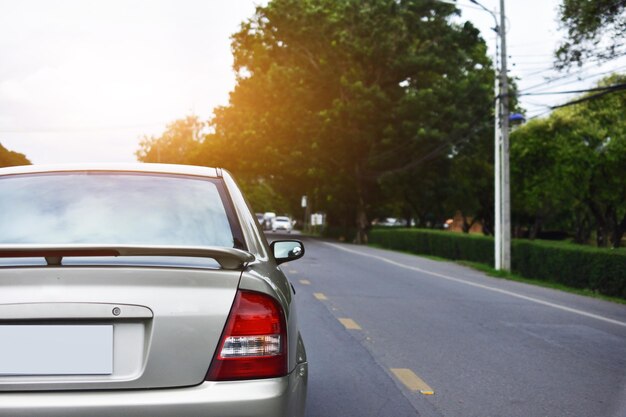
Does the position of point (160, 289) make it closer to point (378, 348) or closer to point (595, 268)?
point (378, 348)

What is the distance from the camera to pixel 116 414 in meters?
2.73

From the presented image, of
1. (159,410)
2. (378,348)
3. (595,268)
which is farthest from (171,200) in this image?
(595,268)

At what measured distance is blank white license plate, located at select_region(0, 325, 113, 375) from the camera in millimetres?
2727

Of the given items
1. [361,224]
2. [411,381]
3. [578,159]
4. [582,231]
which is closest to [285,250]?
[411,381]

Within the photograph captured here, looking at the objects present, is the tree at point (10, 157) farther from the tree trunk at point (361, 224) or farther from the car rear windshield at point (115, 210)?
the car rear windshield at point (115, 210)

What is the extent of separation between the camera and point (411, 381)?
6266mm

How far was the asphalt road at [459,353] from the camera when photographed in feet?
18.4

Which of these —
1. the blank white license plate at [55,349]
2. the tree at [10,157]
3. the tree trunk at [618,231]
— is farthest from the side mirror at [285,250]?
the tree trunk at [618,231]

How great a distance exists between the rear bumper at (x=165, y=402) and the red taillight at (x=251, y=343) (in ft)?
0.14

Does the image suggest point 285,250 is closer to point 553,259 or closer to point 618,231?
point 553,259

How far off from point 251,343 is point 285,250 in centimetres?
179

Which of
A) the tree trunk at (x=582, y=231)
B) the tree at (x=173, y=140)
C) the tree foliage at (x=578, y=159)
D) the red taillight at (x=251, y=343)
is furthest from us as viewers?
the tree at (x=173, y=140)

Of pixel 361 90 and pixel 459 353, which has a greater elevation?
pixel 361 90

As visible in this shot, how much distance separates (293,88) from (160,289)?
4223 cm
